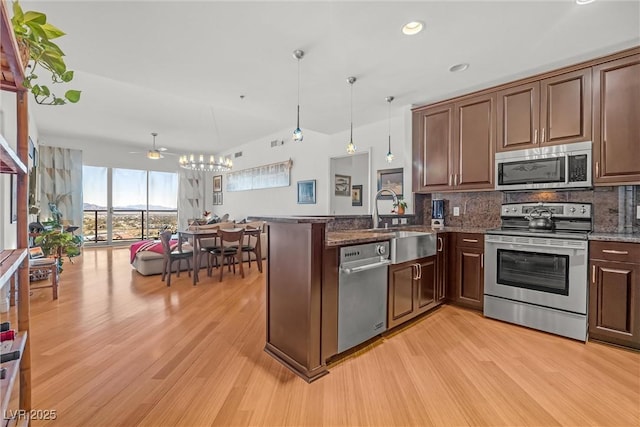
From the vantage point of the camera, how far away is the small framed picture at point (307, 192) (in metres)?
6.26

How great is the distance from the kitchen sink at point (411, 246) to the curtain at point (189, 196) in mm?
8498

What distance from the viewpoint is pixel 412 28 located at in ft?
7.54

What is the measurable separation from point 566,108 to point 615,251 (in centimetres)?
139

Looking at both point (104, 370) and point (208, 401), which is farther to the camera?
point (104, 370)

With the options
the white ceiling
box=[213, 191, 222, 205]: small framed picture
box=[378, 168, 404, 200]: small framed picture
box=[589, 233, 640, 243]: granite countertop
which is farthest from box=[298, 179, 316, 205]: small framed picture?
box=[589, 233, 640, 243]: granite countertop

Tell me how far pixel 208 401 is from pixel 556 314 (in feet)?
9.49

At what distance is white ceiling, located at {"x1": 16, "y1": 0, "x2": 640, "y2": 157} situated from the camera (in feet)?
6.85

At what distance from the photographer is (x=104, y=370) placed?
202 centimetres

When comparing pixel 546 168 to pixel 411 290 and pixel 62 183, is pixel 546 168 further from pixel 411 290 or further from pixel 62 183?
pixel 62 183

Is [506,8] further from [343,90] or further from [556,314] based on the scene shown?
[556,314]

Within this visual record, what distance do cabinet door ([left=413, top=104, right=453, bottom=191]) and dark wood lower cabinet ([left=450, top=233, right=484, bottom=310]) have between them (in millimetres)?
784

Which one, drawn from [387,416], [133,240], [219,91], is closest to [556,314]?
[387,416]

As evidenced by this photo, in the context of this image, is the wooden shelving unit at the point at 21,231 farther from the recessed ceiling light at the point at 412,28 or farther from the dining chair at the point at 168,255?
the dining chair at the point at 168,255

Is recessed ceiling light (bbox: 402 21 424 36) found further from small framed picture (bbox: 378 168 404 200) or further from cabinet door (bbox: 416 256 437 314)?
small framed picture (bbox: 378 168 404 200)
